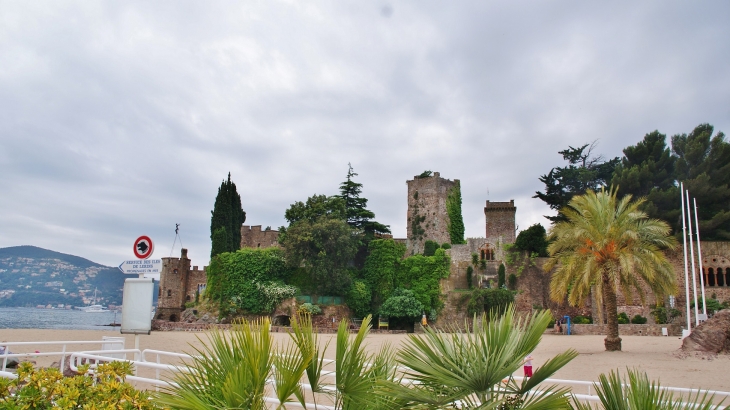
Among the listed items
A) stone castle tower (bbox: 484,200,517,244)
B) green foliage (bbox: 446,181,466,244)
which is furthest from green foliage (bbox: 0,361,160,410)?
stone castle tower (bbox: 484,200,517,244)

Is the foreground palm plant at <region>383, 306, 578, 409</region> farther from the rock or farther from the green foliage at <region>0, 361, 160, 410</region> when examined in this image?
the rock

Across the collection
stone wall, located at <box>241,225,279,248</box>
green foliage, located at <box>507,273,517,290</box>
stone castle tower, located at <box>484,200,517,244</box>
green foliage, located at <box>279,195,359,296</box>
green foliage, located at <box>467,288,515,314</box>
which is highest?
stone castle tower, located at <box>484,200,517,244</box>

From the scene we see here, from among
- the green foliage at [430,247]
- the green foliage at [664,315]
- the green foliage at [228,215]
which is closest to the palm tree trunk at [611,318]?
the green foliage at [664,315]

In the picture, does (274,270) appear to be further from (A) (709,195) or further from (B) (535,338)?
(B) (535,338)

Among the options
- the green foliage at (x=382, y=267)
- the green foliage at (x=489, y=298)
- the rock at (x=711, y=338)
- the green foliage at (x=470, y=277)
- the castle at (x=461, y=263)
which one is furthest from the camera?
the green foliage at (x=382, y=267)

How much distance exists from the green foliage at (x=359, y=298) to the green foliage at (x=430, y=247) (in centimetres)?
638

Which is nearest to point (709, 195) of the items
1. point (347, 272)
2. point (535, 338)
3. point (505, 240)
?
point (505, 240)

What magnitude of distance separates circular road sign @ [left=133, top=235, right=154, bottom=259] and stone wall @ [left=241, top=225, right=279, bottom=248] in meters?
42.8

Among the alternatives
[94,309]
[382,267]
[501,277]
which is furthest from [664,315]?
[94,309]

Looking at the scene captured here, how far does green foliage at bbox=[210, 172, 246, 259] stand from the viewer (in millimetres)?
46369

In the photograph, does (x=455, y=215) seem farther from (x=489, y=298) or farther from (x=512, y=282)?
(x=489, y=298)

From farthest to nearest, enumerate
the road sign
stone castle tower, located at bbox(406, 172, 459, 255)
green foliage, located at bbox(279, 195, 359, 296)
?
stone castle tower, located at bbox(406, 172, 459, 255)
green foliage, located at bbox(279, 195, 359, 296)
the road sign

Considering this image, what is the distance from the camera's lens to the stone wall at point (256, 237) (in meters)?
51.8

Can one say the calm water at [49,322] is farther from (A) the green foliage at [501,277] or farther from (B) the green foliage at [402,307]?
(A) the green foliage at [501,277]
